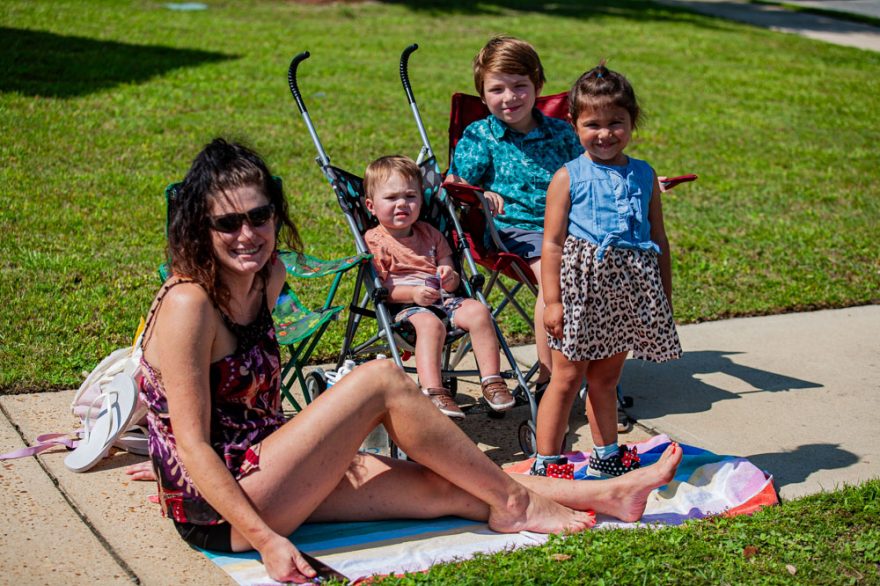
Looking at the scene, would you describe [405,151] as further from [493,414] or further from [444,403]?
[444,403]

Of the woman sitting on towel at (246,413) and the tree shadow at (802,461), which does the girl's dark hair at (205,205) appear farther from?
the tree shadow at (802,461)

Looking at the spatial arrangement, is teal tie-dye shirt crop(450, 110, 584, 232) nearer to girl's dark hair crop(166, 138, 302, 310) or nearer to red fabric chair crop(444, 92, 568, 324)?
red fabric chair crop(444, 92, 568, 324)

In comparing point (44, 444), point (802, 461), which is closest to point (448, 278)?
point (802, 461)

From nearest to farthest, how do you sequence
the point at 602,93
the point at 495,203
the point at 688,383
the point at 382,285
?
1. the point at 602,93
2. the point at 382,285
3. the point at 495,203
4. the point at 688,383

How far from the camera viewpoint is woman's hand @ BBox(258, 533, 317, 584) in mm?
3322

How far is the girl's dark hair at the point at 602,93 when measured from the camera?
4.09m

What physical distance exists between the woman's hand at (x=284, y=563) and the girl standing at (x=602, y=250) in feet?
4.46

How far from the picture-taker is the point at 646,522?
4.00m

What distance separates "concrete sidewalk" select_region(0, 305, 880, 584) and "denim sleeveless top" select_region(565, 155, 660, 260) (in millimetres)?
1079

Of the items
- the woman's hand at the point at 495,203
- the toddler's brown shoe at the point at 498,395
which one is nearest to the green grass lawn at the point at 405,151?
the toddler's brown shoe at the point at 498,395

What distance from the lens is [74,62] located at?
11.7 metres


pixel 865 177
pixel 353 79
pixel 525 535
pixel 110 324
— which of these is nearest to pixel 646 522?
pixel 525 535

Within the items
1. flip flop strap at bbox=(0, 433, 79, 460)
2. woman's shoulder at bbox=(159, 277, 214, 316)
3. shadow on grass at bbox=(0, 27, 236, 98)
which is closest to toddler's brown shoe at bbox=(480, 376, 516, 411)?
woman's shoulder at bbox=(159, 277, 214, 316)

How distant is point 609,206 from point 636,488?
107cm
